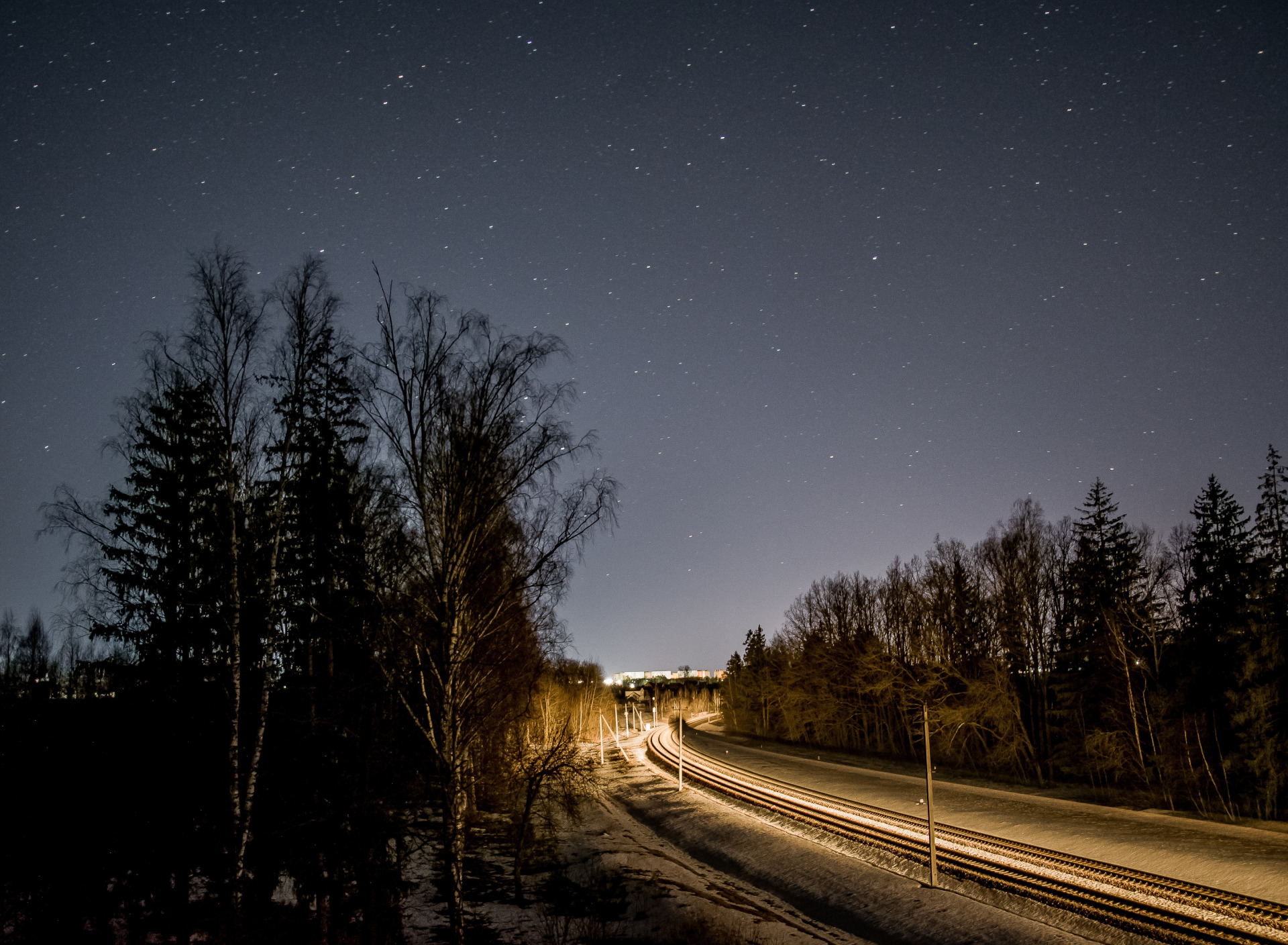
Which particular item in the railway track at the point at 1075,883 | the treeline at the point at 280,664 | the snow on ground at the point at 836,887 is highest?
the treeline at the point at 280,664

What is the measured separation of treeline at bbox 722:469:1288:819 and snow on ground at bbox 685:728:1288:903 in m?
4.50

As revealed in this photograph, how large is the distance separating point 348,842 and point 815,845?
728 inches

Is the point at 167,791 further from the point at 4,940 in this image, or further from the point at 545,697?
the point at 545,697

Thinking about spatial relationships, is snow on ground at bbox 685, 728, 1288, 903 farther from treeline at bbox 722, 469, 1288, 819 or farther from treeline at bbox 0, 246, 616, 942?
treeline at bbox 0, 246, 616, 942

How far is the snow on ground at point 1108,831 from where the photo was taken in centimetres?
2088

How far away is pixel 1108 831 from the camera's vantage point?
26.6 m

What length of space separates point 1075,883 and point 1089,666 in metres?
29.0

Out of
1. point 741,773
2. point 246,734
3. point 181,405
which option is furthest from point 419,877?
point 741,773

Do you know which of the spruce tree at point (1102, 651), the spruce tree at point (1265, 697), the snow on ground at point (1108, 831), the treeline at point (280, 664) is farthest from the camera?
the spruce tree at point (1102, 651)

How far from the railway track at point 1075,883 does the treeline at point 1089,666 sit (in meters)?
5.36

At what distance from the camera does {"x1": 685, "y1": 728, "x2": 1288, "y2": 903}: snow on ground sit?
68.5 ft

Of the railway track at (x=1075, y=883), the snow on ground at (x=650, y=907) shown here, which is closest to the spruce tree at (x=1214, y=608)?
the railway track at (x=1075, y=883)

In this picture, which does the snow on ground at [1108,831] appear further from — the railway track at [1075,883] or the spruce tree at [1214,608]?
the spruce tree at [1214,608]

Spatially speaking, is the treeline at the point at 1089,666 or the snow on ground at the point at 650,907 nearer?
the snow on ground at the point at 650,907
